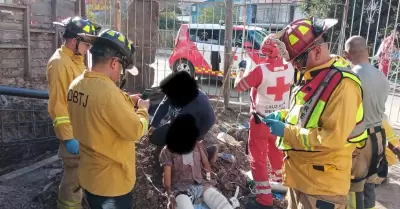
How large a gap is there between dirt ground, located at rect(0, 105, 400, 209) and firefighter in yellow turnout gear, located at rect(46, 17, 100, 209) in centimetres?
51

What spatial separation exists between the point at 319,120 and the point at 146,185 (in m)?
2.03

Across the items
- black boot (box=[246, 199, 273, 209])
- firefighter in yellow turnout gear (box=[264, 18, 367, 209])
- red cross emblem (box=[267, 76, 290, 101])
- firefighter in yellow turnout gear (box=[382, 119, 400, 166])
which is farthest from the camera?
red cross emblem (box=[267, 76, 290, 101])

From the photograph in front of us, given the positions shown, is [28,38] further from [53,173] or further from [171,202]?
[171,202]

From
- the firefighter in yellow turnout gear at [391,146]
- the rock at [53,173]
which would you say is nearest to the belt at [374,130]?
the firefighter in yellow turnout gear at [391,146]

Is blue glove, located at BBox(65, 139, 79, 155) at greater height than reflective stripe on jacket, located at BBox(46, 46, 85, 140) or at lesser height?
lesser

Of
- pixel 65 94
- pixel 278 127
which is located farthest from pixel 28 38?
pixel 278 127

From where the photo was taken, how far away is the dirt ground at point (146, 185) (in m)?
3.49

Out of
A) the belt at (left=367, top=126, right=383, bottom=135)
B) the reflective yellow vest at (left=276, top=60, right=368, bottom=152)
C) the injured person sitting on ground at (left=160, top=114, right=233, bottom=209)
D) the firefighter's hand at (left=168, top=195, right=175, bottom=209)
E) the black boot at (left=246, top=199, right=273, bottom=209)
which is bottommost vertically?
the black boot at (left=246, top=199, right=273, bottom=209)

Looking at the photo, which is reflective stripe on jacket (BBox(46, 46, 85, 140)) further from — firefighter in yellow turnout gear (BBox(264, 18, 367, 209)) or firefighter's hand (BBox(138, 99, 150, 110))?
firefighter in yellow turnout gear (BBox(264, 18, 367, 209))

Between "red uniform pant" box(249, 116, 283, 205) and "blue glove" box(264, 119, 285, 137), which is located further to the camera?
"red uniform pant" box(249, 116, 283, 205)

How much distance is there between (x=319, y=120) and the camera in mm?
2182

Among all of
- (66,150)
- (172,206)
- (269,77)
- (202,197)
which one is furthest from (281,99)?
(66,150)

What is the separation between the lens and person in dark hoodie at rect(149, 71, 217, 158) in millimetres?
3363

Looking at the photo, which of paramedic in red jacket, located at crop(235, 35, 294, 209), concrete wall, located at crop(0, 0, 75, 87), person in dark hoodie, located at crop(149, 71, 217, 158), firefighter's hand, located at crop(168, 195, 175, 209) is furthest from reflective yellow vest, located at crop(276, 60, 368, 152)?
concrete wall, located at crop(0, 0, 75, 87)
